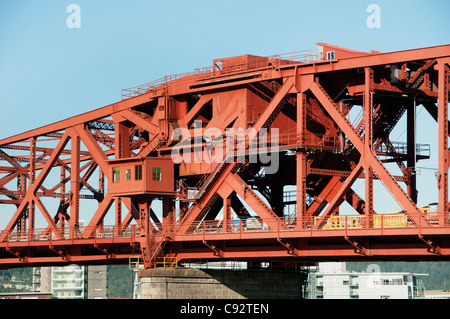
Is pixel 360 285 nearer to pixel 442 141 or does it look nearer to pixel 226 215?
pixel 226 215

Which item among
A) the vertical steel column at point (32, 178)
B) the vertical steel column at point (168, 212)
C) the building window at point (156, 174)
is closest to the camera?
the building window at point (156, 174)

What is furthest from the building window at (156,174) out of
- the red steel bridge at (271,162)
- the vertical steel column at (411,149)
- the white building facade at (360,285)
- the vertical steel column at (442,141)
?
the white building facade at (360,285)

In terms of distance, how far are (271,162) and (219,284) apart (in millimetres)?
11078

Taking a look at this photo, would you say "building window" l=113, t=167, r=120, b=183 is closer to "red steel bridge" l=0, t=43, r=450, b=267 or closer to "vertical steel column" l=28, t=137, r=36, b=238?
"red steel bridge" l=0, t=43, r=450, b=267

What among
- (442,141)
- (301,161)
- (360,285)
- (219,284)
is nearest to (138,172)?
(219,284)

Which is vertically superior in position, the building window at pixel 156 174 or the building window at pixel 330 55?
the building window at pixel 330 55

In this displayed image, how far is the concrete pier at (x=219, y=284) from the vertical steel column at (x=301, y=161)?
36.3 feet

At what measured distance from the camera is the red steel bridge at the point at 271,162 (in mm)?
60469

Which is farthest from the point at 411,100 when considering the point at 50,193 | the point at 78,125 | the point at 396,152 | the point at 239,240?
the point at 50,193

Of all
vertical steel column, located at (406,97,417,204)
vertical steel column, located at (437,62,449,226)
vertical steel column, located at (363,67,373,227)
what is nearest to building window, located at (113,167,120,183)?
vertical steel column, located at (363,67,373,227)

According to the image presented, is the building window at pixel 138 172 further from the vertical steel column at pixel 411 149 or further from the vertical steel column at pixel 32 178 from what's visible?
the vertical steel column at pixel 32 178

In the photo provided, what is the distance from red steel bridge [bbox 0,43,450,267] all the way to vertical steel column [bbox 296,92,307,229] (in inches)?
3.9

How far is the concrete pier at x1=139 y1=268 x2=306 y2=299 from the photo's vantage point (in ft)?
228

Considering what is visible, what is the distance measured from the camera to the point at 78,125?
291 ft
